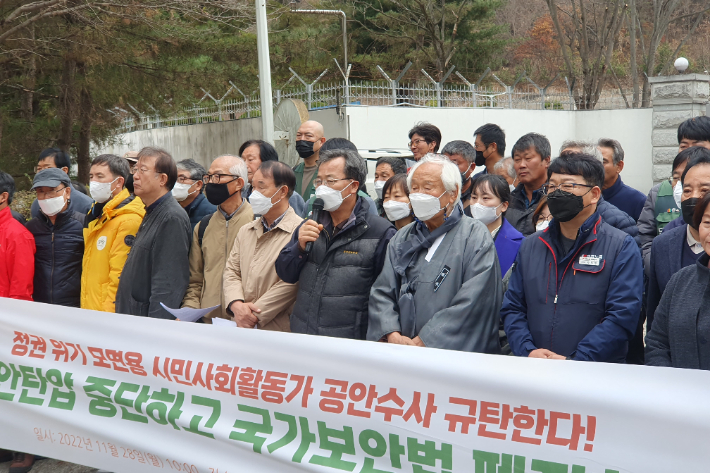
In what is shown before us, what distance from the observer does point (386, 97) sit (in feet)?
47.8

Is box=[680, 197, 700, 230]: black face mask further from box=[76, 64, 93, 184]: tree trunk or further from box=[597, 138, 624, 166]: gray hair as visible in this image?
box=[76, 64, 93, 184]: tree trunk

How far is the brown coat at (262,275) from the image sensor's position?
406 centimetres

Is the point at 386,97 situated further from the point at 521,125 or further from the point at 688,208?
the point at 688,208

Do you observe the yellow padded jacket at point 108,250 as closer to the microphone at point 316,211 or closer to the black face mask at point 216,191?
the black face mask at point 216,191

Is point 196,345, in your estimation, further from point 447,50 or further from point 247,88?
point 447,50

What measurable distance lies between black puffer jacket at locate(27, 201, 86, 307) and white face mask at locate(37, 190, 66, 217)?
79mm

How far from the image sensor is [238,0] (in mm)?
11562

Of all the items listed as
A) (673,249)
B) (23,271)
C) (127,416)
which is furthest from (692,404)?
(23,271)

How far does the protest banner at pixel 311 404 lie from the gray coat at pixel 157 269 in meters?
0.49

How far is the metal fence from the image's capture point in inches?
560

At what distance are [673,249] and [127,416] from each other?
283 centimetres

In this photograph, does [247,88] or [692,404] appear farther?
[247,88]

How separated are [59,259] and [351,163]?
7.64 ft

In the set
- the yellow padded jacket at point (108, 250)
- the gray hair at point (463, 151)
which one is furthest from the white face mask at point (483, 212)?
the yellow padded jacket at point (108, 250)
